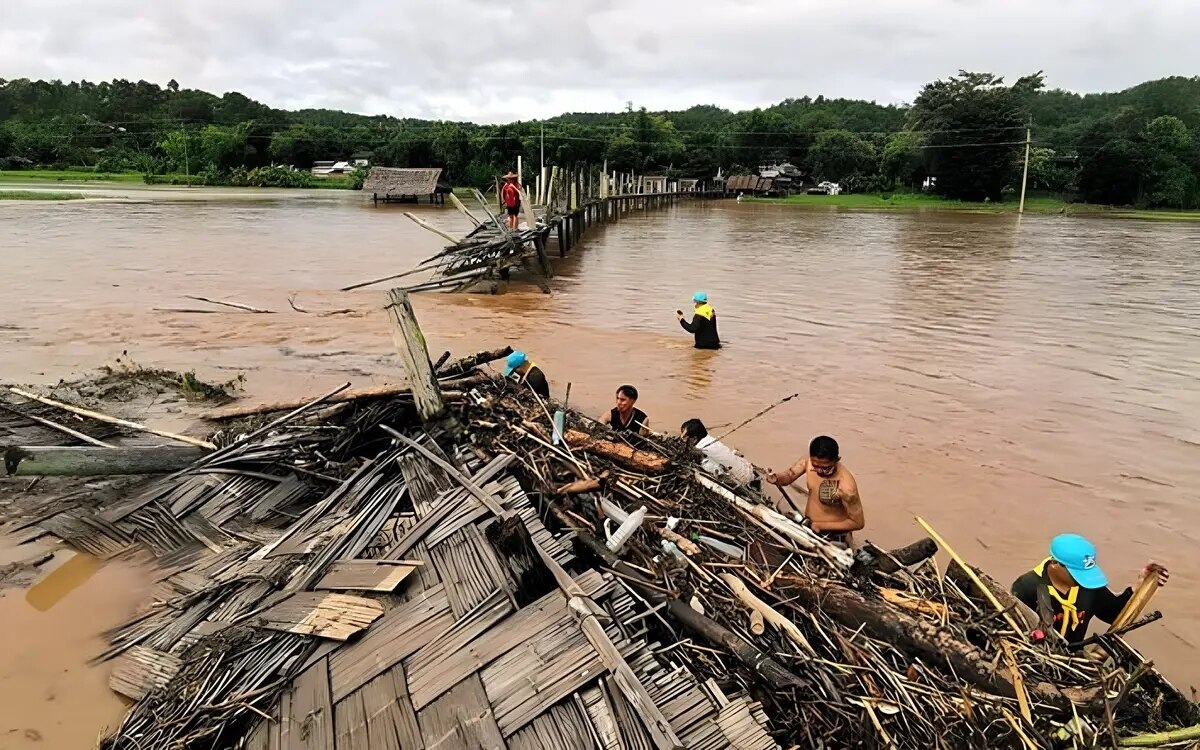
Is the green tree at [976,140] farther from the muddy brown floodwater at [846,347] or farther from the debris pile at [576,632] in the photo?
the debris pile at [576,632]

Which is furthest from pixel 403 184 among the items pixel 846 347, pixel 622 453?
pixel 622 453

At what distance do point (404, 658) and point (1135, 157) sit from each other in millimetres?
55880

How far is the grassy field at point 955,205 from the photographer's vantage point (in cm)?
4466

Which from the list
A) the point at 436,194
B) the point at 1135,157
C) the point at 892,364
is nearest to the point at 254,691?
the point at 892,364

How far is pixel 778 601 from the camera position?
12.6 feet

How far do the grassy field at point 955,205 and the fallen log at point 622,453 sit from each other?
4686 centimetres

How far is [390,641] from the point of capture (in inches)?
142

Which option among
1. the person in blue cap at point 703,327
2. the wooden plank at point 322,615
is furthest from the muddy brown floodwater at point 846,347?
the wooden plank at point 322,615

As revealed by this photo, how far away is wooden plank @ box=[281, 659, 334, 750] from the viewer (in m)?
3.29

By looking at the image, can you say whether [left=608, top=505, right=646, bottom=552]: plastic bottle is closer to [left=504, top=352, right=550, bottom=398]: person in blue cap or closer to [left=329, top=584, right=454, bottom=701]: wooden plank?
[left=329, top=584, right=454, bottom=701]: wooden plank

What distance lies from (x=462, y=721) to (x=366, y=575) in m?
1.06

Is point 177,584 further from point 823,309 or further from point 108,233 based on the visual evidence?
point 108,233

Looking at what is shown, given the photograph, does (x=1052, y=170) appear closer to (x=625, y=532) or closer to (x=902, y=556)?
(x=902, y=556)

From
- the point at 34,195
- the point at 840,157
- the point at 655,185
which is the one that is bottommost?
the point at 34,195
